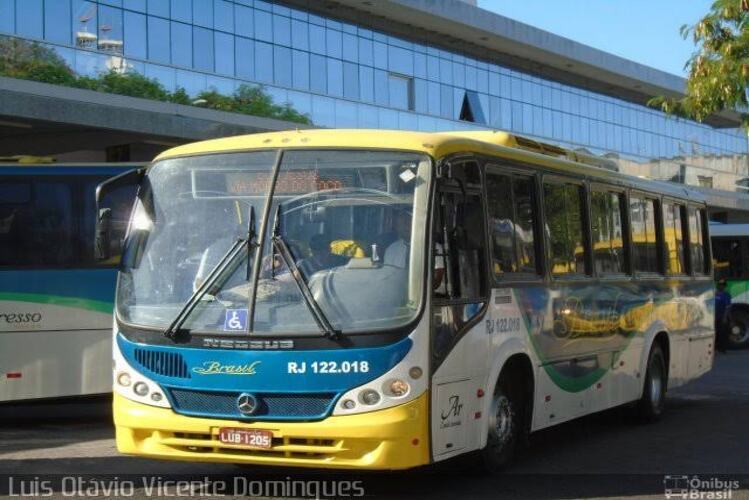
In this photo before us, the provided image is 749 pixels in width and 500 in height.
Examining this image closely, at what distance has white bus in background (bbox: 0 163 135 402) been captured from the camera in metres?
12.8

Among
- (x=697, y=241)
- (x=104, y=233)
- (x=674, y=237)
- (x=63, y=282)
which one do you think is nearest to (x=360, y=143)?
(x=104, y=233)

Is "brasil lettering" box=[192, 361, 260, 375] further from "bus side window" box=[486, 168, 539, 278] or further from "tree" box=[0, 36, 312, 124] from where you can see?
"tree" box=[0, 36, 312, 124]

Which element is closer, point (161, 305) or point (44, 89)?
point (161, 305)

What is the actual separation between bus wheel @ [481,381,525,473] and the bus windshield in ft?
5.80

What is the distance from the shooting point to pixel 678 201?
14.8m

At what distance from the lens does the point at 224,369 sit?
8.05 metres

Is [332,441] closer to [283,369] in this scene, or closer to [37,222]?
[283,369]

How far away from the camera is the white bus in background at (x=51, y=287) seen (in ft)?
42.0

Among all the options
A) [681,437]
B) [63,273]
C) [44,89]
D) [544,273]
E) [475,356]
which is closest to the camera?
[475,356]

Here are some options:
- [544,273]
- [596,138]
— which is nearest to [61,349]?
[544,273]

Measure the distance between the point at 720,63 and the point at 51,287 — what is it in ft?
32.8

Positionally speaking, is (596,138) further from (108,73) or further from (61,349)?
(61,349)

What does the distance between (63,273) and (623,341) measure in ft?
20.6

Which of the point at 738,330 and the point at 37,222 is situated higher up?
the point at 37,222
